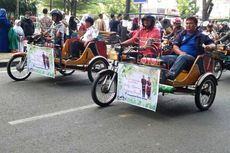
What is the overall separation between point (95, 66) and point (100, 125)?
10.9 ft

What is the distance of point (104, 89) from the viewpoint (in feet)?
21.6

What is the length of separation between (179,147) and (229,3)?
48.4m

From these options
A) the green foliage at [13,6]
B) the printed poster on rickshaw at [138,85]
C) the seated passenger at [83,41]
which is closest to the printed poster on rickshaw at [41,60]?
the seated passenger at [83,41]

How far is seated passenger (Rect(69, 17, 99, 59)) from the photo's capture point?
8.88m

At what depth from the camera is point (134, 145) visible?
4766 millimetres

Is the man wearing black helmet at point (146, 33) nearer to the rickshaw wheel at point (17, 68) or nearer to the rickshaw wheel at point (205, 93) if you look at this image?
the rickshaw wheel at point (205, 93)

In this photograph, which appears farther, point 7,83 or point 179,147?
point 7,83

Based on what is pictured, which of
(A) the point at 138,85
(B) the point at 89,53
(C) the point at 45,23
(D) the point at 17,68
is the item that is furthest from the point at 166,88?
(C) the point at 45,23

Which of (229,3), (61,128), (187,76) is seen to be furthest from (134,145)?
(229,3)

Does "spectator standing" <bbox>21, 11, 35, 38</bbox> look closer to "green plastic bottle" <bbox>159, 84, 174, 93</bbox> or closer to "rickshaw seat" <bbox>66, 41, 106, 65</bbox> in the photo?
"rickshaw seat" <bbox>66, 41, 106, 65</bbox>

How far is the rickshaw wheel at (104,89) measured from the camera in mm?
6489

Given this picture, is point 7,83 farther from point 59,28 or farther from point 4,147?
point 4,147

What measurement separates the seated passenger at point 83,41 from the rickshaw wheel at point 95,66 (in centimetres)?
54

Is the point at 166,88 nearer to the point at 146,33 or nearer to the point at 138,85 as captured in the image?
the point at 138,85
